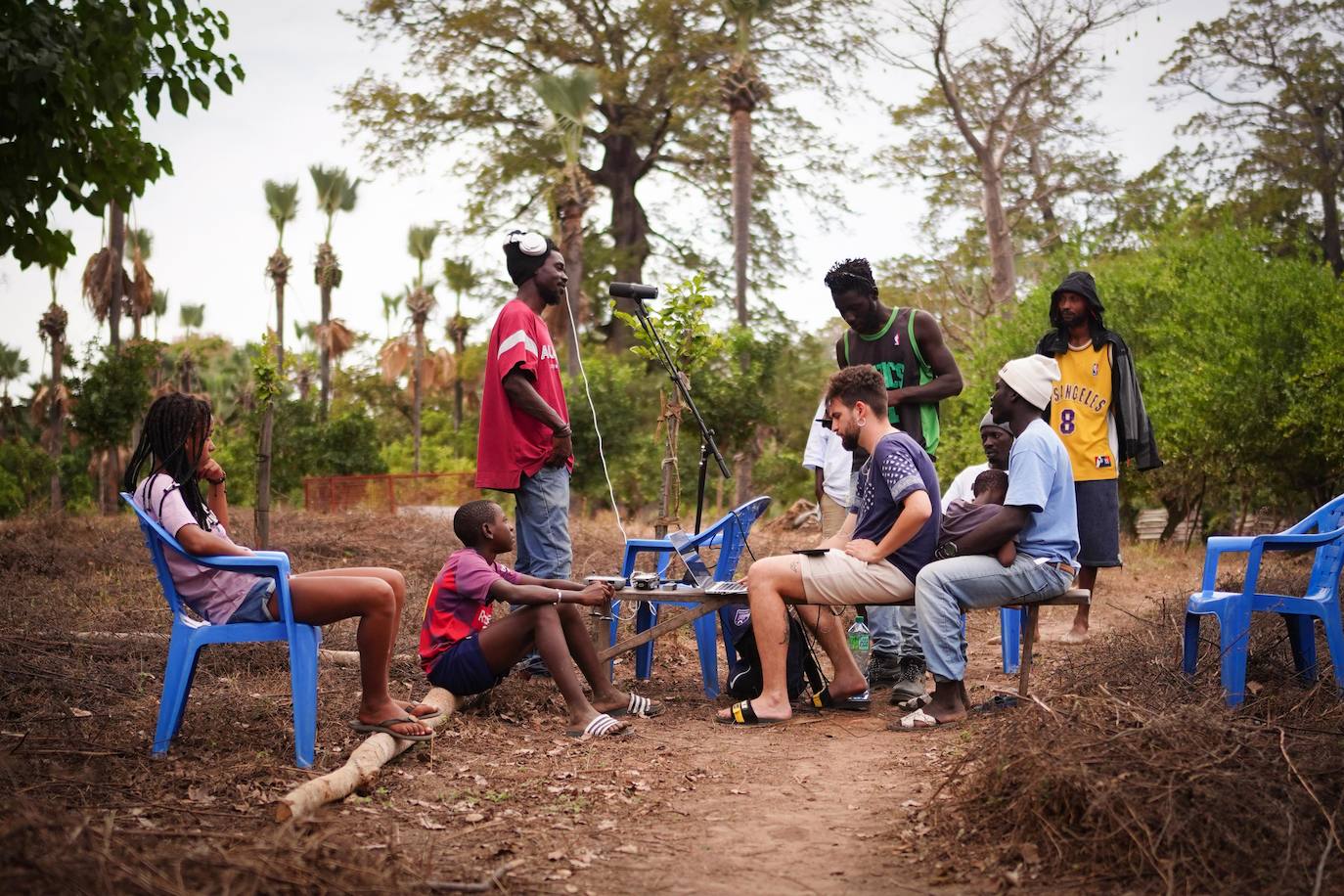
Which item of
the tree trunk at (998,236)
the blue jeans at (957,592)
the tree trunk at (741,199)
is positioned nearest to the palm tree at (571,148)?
the tree trunk at (741,199)

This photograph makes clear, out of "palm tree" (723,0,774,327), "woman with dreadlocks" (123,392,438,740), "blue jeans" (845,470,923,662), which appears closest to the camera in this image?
"woman with dreadlocks" (123,392,438,740)

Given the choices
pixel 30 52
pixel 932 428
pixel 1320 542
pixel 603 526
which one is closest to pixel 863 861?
pixel 1320 542

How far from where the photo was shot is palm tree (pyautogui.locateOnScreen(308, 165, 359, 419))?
131ft

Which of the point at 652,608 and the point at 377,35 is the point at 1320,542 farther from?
the point at 377,35

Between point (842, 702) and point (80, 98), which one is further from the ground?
point (80, 98)

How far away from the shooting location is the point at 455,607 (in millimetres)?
5602

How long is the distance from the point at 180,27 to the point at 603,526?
11.9 m

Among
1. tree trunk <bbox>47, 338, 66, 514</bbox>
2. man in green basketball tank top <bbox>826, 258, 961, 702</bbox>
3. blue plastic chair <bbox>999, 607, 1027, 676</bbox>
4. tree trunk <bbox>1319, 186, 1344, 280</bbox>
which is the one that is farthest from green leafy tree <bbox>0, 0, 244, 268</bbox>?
tree trunk <bbox>1319, 186, 1344, 280</bbox>

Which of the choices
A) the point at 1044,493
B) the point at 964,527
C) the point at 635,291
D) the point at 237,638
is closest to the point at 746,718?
the point at 964,527

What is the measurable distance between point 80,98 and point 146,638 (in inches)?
111

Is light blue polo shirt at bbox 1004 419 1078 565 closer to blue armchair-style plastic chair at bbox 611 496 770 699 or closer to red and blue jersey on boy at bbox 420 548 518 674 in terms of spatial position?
blue armchair-style plastic chair at bbox 611 496 770 699

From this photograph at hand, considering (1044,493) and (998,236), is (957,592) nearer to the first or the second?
(1044,493)

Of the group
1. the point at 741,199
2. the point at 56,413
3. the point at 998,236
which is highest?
the point at 741,199

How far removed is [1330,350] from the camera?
13672 mm
